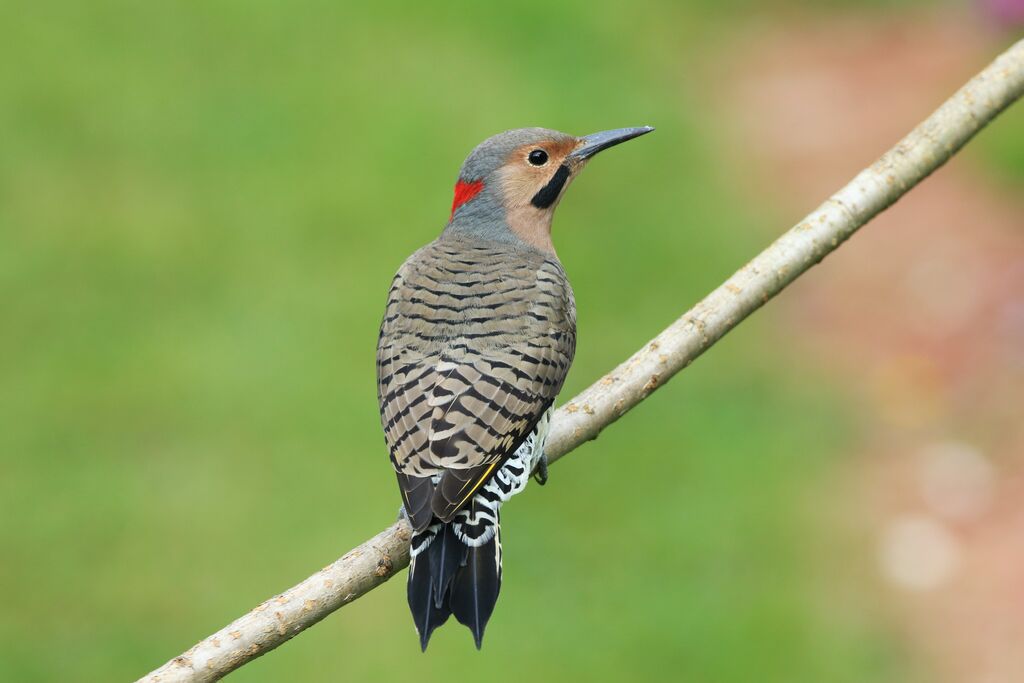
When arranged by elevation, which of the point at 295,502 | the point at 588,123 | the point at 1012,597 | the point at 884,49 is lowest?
the point at 1012,597

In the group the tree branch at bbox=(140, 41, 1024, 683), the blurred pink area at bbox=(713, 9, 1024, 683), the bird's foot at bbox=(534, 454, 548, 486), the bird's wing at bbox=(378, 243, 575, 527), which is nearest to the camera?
the tree branch at bbox=(140, 41, 1024, 683)

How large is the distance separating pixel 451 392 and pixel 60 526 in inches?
167

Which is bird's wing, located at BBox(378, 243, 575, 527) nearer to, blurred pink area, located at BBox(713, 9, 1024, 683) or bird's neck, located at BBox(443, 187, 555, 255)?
bird's neck, located at BBox(443, 187, 555, 255)

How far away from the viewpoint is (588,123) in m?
10.9

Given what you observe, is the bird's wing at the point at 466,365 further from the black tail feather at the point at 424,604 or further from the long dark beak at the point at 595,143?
the long dark beak at the point at 595,143

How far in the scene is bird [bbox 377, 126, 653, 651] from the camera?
12.9 feet

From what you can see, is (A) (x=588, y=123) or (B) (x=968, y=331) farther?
(A) (x=588, y=123)

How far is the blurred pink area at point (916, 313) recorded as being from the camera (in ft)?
27.1

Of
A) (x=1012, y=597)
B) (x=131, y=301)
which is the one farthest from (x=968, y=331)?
(x=131, y=301)

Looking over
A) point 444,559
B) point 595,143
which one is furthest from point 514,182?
point 444,559

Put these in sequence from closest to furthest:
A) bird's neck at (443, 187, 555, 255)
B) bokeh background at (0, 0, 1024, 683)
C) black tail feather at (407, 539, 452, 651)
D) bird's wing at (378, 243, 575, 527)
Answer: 1. black tail feather at (407, 539, 452, 651)
2. bird's wing at (378, 243, 575, 527)
3. bird's neck at (443, 187, 555, 255)
4. bokeh background at (0, 0, 1024, 683)

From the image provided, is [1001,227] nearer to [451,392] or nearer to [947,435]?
[947,435]

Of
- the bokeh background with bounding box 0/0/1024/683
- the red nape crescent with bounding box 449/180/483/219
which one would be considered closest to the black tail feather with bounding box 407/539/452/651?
the red nape crescent with bounding box 449/180/483/219

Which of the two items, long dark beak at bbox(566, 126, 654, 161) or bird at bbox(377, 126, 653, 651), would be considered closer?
bird at bbox(377, 126, 653, 651)
